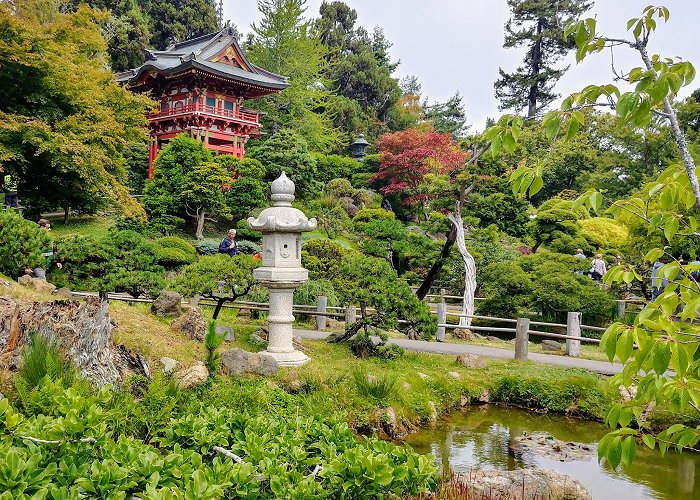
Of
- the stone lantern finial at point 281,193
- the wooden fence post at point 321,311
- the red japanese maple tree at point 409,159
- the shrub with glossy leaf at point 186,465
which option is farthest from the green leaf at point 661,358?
the red japanese maple tree at point 409,159

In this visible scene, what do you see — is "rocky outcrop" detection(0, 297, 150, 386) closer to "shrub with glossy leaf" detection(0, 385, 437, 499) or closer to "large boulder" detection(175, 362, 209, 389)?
"large boulder" detection(175, 362, 209, 389)

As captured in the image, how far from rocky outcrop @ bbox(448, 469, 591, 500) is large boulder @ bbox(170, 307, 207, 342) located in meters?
4.00

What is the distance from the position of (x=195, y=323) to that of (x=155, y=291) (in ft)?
5.05

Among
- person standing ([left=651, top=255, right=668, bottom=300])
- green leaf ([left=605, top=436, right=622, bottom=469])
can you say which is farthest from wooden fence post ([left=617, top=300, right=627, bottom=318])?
green leaf ([left=605, top=436, right=622, bottom=469])

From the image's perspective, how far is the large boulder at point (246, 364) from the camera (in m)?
5.93

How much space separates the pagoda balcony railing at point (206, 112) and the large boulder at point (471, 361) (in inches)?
644

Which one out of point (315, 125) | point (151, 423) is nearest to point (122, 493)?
point (151, 423)

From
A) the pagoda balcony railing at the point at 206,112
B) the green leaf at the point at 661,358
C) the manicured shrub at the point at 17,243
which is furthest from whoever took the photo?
the pagoda balcony railing at the point at 206,112

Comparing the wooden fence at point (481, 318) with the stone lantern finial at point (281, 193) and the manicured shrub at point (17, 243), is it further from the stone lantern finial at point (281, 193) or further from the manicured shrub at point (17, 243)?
the stone lantern finial at point (281, 193)

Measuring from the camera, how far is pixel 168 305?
25.6 feet

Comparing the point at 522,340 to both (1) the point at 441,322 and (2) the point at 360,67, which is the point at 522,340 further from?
(2) the point at 360,67

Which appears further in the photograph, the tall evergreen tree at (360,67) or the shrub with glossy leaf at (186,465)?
the tall evergreen tree at (360,67)

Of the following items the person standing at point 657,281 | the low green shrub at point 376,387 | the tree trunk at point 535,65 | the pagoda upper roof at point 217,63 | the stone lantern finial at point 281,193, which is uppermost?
the tree trunk at point 535,65

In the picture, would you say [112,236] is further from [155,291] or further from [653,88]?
[653,88]
